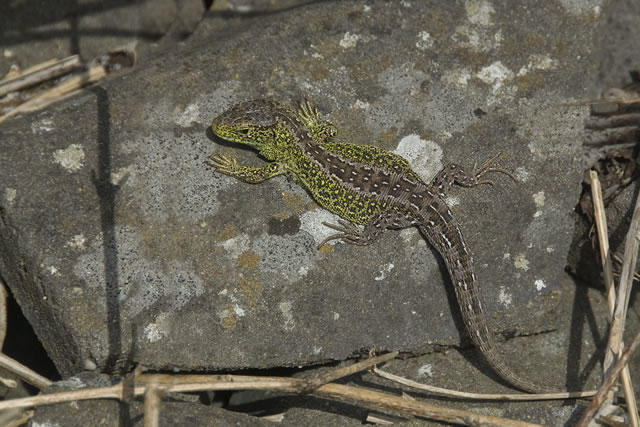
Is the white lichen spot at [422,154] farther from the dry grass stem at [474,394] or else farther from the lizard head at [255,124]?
the dry grass stem at [474,394]

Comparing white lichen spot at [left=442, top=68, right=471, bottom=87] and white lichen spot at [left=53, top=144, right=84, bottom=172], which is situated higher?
white lichen spot at [left=442, top=68, right=471, bottom=87]

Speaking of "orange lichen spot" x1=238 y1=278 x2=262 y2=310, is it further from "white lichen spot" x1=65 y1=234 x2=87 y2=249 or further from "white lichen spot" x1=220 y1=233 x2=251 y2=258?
"white lichen spot" x1=65 y1=234 x2=87 y2=249

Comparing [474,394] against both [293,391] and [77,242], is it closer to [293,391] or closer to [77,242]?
Result: [293,391]

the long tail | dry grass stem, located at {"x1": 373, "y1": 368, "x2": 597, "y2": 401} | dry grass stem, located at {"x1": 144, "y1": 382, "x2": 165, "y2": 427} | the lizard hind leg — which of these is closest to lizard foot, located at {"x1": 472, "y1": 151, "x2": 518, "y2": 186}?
the lizard hind leg

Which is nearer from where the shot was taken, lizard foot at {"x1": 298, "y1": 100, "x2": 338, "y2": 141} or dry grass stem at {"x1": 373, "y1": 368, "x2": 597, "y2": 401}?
dry grass stem at {"x1": 373, "y1": 368, "x2": 597, "y2": 401}

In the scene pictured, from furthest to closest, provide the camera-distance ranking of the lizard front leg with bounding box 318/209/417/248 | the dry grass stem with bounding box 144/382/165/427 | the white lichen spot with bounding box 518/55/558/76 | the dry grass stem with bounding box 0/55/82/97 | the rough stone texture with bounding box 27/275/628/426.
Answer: the dry grass stem with bounding box 0/55/82/97
the white lichen spot with bounding box 518/55/558/76
the lizard front leg with bounding box 318/209/417/248
the rough stone texture with bounding box 27/275/628/426
the dry grass stem with bounding box 144/382/165/427

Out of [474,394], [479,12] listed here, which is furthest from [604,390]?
[479,12]

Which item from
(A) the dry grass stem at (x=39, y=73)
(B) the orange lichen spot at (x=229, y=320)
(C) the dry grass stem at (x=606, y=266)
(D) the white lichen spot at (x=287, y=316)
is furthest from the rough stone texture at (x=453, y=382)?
(A) the dry grass stem at (x=39, y=73)
